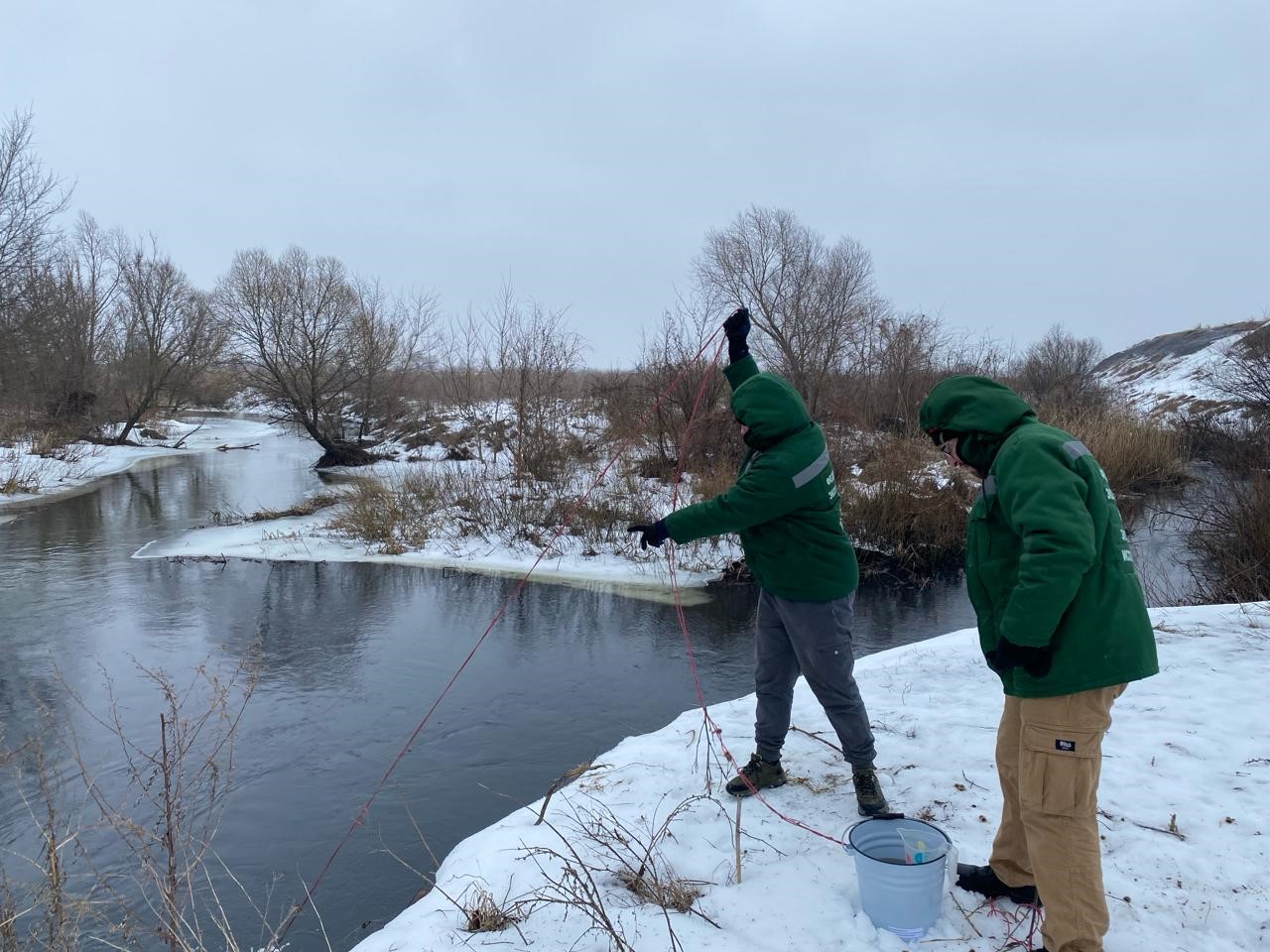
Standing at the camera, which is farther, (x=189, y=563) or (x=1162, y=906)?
(x=189, y=563)

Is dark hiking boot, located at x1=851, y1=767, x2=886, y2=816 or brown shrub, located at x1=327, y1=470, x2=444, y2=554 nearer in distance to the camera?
dark hiking boot, located at x1=851, y1=767, x2=886, y2=816

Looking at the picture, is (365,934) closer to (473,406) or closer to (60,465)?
(473,406)

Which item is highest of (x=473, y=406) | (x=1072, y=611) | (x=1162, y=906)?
(x=473, y=406)

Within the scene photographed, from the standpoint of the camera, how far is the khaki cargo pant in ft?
7.42

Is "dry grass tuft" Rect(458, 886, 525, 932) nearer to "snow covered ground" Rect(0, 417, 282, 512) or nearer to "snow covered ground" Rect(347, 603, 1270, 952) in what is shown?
"snow covered ground" Rect(347, 603, 1270, 952)

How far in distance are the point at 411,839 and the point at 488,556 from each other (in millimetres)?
8432

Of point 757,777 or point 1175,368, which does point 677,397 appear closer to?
point 757,777

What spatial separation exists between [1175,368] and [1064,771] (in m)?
42.9

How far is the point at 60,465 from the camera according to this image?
21.9 m

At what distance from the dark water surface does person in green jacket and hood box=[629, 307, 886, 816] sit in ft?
7.82

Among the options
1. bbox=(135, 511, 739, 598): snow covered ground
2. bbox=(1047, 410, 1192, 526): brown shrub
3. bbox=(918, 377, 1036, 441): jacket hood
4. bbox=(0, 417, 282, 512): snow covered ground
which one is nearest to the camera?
bbox=(918, 377, 1036, 441): jacket hood

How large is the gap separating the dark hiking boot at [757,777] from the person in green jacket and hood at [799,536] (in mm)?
389

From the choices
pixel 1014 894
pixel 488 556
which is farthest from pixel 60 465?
pixel 1014 894

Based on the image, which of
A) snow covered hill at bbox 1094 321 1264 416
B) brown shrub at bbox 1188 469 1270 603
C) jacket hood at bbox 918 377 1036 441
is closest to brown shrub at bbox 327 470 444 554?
brown shrub at bbox 1188 469 1270 603
